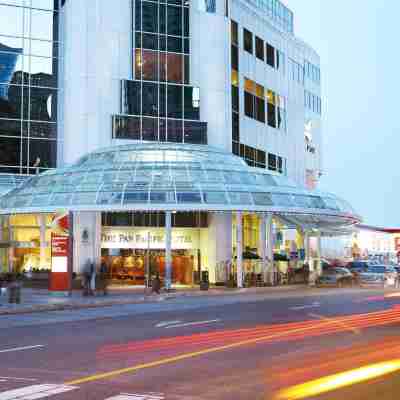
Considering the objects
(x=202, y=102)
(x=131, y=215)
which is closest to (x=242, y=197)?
(x=131, y=215)

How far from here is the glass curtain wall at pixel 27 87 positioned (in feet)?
167

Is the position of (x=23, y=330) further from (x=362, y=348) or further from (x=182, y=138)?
(x=182, y=138)

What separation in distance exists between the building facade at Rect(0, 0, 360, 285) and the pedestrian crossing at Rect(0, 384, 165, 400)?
106ft

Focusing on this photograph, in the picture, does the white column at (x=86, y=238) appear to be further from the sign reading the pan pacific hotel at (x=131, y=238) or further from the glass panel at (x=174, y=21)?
the glass panel at (x=174, y=21)

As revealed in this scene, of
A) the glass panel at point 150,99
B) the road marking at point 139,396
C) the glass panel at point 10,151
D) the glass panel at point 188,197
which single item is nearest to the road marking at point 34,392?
the road marking at point 139,396

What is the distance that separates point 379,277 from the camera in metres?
59.6

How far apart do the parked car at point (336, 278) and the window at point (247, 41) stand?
18538 mm

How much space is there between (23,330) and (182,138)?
32.7 metres

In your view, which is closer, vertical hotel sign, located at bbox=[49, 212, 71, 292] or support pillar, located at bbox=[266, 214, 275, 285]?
vertical hotel sign, located at bbox=[49, 212, 71, 292]

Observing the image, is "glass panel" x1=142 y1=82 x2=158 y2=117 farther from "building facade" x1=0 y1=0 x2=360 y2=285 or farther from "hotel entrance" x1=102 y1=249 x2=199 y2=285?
"hotel entrance" x1=102 y1=249 x2=199 y2=285

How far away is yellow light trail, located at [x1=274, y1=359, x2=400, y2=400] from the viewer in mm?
10742

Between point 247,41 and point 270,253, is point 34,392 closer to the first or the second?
point 270,253

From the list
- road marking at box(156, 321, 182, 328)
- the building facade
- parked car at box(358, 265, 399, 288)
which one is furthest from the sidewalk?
parked car at box(358, 265, 399, 288)

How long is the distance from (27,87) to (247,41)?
18.1 metres
